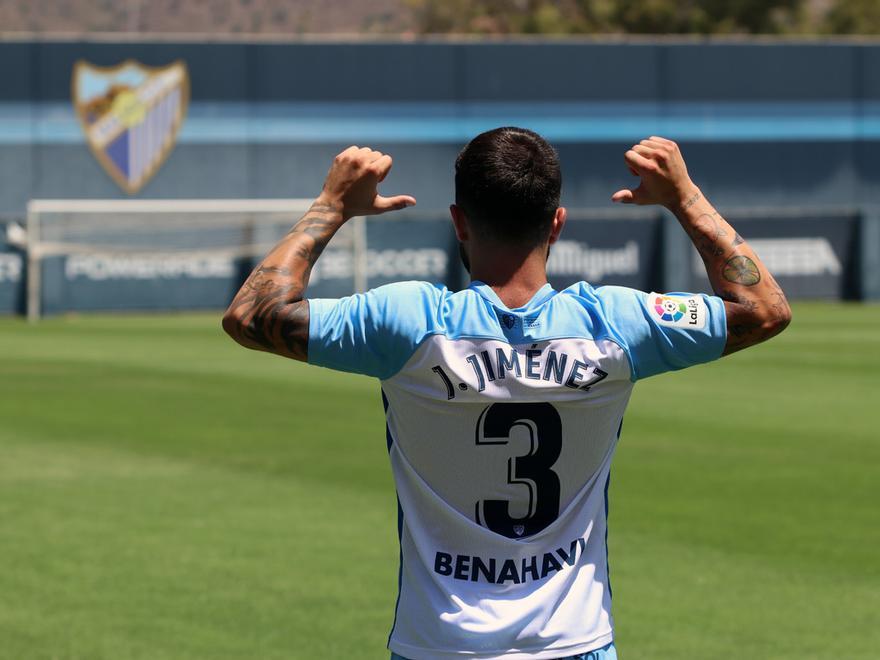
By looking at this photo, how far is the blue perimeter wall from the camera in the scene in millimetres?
47000

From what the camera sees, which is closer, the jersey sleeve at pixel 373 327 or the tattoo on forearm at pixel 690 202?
the jersey sleeve at pixel 373 327

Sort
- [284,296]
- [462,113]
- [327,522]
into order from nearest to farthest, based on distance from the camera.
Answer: [284,296], [327,522], [462,113]

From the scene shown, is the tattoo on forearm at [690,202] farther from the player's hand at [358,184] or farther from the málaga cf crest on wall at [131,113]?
the málaga cf crest on wall at [131,113]

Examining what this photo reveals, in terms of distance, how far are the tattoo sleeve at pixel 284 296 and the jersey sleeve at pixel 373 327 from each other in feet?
0.16

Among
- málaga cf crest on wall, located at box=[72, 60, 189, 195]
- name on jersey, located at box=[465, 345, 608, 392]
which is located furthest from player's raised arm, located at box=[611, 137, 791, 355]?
málaga cf crest on wall, located at box=[72, 60, 189, 195]

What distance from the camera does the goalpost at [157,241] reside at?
40.8 metres

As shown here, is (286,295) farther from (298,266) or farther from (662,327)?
(662,327)

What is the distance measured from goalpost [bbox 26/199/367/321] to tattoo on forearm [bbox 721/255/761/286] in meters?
37.5

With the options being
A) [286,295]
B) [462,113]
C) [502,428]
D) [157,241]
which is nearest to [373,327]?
[286,295]

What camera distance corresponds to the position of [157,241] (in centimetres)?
4231

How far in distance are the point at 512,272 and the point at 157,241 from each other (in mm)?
39517

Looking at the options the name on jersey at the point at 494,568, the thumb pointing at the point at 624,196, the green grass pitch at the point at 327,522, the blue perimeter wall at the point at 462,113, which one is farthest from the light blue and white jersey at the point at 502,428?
the blue perimeter wall at the point at 462,113

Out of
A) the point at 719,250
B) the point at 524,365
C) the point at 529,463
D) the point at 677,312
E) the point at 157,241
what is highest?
the point at 719,250

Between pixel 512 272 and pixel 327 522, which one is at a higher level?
pixel 512 272
